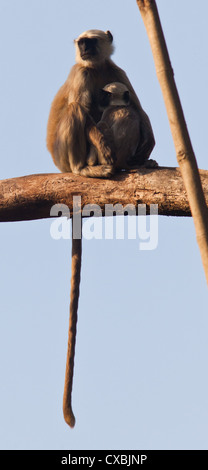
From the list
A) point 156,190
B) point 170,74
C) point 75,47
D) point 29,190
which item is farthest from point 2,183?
point 170,74

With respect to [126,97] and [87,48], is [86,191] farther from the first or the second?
[87,48]

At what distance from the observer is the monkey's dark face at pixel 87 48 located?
7364 mm

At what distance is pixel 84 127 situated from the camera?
6.54m

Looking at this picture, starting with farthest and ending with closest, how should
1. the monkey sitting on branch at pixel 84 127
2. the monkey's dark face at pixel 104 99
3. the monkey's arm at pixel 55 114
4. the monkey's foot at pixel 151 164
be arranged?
the monkey's arm at pixel 55 114
the monkey's dark face at pixel 104 99
the monkey sitting on branch at pixel 84 127
the monkey's foot at pixel 151 164

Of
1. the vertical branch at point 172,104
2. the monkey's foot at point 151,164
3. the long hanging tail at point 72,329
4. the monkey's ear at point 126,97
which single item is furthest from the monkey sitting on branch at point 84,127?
the vertical branch at point 172,104

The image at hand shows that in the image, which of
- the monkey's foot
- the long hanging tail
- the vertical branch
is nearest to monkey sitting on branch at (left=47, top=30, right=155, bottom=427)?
the long hanging tail

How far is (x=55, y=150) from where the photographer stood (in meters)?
6.87

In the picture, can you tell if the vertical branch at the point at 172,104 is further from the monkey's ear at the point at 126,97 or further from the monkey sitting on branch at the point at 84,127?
the monkey's ear at the point at 126,97

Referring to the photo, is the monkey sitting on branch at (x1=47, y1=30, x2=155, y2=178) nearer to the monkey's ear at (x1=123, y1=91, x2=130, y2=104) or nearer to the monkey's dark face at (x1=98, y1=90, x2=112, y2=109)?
the monkey's dark face at (x1=98, y1=90, x2=112, y2=109)

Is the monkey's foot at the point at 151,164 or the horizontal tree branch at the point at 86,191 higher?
the monkey's foot at the point at 151,164

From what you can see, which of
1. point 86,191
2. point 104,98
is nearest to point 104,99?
A: point 104,98

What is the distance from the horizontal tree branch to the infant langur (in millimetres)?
772

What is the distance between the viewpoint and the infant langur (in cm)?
664

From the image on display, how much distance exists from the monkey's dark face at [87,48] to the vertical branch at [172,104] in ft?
15.8
